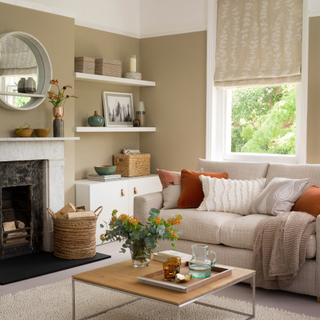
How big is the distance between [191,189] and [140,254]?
4.59 ft

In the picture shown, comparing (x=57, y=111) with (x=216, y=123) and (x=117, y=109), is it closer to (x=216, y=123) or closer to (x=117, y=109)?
(x=117, y=109)

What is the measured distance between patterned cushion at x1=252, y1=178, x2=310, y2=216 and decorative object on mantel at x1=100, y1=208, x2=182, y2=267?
1161 millimetres

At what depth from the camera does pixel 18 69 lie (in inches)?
161

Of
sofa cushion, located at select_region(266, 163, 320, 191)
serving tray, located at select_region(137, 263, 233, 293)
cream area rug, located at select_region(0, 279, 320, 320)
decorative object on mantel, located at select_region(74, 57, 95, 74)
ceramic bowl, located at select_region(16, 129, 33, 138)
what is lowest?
cream area rug, located at select_region(0, 279, 320, 320)

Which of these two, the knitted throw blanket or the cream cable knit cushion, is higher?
the cream cable knit cushion

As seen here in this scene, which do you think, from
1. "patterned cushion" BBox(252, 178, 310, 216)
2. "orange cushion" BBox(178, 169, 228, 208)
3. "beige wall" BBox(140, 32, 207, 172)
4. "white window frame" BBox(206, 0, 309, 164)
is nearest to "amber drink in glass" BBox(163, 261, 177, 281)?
"patterned cushion" BBox(252, 178, 310, 216)

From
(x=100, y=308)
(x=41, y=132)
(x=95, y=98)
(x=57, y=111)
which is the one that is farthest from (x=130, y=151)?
(x=100, y=308)

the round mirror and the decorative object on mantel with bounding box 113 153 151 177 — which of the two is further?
the decorative object on mantel with bounding box 113 153 151 177

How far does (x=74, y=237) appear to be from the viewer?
4.00 meters

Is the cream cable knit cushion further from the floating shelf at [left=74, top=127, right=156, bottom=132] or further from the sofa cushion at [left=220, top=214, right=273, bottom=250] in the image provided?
the floating shelf at [left=74, top=127, right=156, bottom=132]

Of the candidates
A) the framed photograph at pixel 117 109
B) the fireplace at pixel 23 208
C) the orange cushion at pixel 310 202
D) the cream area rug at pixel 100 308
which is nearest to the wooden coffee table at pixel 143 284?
the cream area rug at pixel 100 308

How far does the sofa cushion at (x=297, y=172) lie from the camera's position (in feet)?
12.0

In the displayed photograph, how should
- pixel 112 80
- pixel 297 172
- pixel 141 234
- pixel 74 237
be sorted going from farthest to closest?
1. pixel 112 80
2. pixel 74 237
3. pixel 297 172
4. pixel 141 234

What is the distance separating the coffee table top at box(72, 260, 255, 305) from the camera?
217 centimetres
